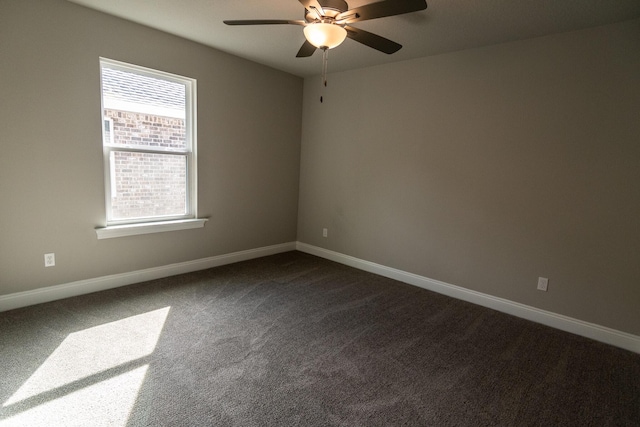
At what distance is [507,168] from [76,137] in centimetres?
383

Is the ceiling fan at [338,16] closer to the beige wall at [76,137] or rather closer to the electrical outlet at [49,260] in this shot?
the beige wall at [76,137]

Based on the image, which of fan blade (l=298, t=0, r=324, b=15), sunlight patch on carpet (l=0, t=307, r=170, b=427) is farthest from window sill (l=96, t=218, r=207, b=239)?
fan blade (l=298, t=0, r=324, b=15)

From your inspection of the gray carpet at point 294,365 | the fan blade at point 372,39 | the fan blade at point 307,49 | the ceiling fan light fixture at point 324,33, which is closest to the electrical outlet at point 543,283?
the gray carpet at point 294,365

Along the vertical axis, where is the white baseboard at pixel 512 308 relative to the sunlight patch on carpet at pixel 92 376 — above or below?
above

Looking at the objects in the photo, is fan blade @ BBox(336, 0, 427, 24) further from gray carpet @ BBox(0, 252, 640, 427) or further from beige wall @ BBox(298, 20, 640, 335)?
gray carpet @ BBox(0, 252, 640, 427)

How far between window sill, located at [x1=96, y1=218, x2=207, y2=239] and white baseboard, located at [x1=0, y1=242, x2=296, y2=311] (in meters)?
0.42

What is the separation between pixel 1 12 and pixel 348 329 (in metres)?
3.50

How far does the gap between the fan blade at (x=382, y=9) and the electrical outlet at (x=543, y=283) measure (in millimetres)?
2498

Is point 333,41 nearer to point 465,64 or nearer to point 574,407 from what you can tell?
point 465,64

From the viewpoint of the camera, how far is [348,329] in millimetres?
2658

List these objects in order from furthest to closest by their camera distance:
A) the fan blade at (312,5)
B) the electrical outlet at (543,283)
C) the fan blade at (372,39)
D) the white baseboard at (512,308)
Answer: the electrical outlet at (543,283) < the white baseboard at (512,308) < the fan blade at (372,39) < the fan blade at (312,5)

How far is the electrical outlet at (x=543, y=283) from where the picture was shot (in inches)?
114

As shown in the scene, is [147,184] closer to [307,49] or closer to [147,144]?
[147,144]

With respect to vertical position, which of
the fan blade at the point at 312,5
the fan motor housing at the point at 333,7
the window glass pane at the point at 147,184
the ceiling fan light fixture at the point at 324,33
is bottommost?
the window glass pane at the point at 147,184
